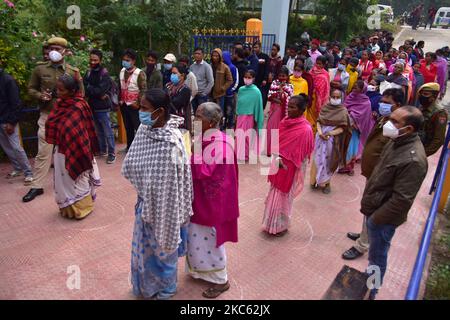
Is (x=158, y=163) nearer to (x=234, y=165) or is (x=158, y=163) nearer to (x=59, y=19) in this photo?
(x=234, y=165)

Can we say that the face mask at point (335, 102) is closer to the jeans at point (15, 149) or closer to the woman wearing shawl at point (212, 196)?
the woman wearing shawl at point (212, 196)

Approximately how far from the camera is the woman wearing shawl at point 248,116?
627cm

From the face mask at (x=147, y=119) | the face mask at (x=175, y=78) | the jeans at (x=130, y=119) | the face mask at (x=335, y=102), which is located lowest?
the jeans at (x=130, y=119)

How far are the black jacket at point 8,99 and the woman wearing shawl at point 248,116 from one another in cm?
333

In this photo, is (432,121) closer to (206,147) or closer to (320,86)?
(206,147)

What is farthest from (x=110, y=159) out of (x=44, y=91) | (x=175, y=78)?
(x=175, y=78)

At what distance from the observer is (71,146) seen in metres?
4.20

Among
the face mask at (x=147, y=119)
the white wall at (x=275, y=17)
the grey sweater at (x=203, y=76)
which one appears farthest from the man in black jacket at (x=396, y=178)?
the white wall at (x=275, y=17)

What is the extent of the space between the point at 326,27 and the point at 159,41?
31.6ft

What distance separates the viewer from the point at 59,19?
8695 mm

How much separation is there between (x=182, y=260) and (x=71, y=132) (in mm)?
1870

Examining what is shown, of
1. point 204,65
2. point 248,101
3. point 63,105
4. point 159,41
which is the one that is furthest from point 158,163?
point 159,41

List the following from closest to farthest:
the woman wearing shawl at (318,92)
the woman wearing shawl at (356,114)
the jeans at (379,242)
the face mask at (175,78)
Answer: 1. the jeans at (379,242)
2. the face mask at (175,78)
3. the woman wearing shawl at (356,114)
4. the woman wearing shawl at (318,92)

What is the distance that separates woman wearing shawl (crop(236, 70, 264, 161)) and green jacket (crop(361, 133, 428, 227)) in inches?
133
